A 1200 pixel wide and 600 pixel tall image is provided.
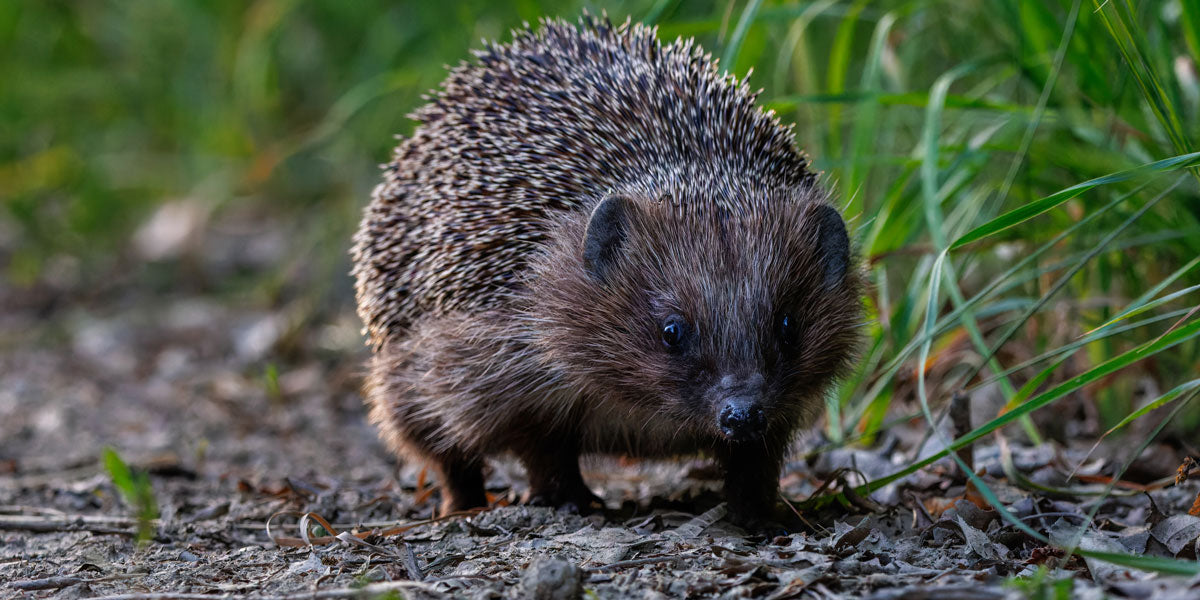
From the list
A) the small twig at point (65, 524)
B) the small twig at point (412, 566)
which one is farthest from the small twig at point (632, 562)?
the small twig at point (65, 524)

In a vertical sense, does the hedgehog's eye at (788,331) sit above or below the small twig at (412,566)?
above

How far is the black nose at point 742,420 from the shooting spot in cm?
370

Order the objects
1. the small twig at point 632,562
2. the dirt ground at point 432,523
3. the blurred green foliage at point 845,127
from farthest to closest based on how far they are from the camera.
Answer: the blurred green foliage at point 845,127 → the small twig at point 632,562 → the dirt ground at point 432,523

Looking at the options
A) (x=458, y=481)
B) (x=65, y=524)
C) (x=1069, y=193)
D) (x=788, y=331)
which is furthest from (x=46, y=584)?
(x=1069, y=193)

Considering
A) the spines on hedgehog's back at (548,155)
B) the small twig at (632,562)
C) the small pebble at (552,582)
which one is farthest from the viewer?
the spines on hedgehog's back at (548,155)

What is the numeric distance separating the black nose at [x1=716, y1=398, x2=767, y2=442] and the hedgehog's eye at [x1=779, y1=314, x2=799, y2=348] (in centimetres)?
43

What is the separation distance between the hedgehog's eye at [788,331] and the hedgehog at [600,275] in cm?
1

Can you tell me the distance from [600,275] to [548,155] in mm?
595

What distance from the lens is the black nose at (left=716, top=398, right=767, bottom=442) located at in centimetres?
370

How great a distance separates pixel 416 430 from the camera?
5.09m

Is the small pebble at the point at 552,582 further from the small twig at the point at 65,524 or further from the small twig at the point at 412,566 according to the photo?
the small twig at the point at 65,524

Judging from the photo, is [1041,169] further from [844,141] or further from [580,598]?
[580,598]

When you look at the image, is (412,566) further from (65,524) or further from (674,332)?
(65,524)

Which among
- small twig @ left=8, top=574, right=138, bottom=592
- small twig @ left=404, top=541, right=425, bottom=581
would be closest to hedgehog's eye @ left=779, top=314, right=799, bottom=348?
small twig @ left=404, top=541, right=425, bottom=581
